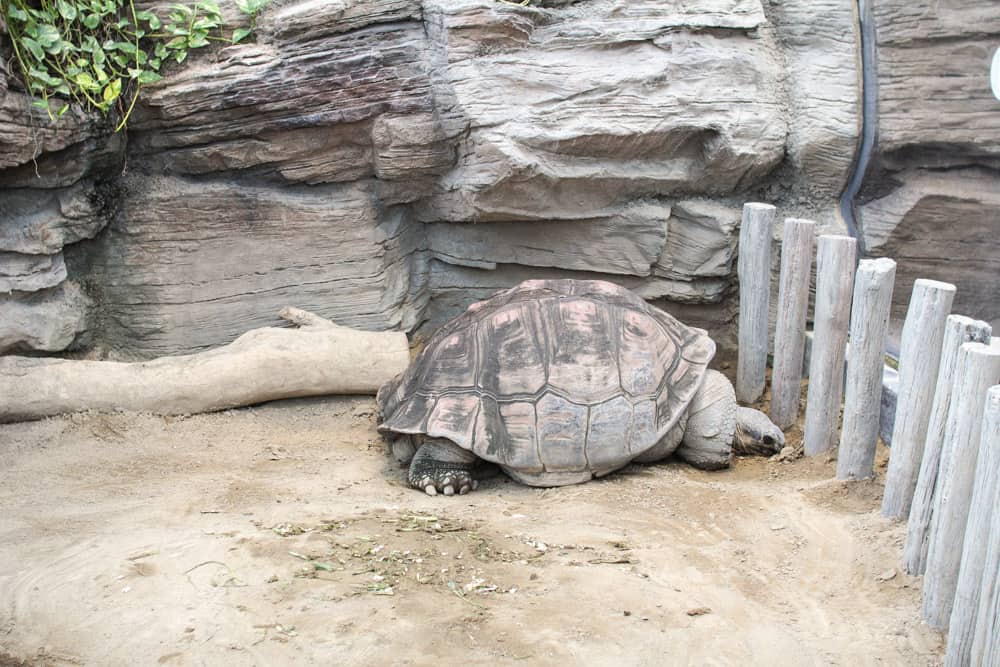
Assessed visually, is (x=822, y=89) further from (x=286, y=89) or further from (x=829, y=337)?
(x=286, y=89)

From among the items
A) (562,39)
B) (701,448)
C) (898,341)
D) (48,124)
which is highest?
(562,39)

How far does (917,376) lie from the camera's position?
353 centimetres

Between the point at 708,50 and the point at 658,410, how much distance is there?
226cm

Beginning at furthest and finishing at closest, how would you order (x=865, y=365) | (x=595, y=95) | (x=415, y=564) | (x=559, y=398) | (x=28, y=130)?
(x=595, y=95)
(x=28, y=130)
(x=559, y=398)
(x=865, y=365)
(x=415, y=564)

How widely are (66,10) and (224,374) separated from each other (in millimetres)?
2096

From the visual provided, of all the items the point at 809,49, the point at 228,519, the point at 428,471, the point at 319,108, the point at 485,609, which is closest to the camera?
the point at 485,609

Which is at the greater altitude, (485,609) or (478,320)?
(478,320)

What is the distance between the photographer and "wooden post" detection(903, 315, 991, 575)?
3158 millimetres

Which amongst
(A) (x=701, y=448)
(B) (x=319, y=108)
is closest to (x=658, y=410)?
(A) (x=701, y=448)

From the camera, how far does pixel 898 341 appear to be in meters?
4.87

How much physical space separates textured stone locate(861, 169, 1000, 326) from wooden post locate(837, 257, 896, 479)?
2.67ft

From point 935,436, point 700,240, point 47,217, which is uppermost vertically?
point 47,217

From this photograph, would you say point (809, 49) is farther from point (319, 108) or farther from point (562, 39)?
point (319, 108)

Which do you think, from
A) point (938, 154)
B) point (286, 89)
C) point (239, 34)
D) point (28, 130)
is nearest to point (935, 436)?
point (938, 154)
